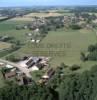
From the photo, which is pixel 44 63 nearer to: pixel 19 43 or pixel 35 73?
pixel 35 73

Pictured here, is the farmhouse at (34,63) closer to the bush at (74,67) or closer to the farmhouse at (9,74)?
the farmhouse at (9,74)

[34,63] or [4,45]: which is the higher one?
[34,63]

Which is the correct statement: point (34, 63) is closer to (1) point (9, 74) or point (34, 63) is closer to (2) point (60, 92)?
(1) point (9, 74)

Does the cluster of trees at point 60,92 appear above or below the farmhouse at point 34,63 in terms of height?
above

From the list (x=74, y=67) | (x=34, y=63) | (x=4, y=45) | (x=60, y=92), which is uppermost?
(x=60, y=92)

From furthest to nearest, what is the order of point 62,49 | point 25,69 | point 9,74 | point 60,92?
point 62,49, point 25,69, point 9,74, point 60,92

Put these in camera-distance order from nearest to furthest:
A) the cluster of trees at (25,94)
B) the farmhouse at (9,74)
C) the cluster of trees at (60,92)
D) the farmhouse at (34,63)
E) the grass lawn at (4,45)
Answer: the cluster of trees at (25,94) < the cluster of trees at (60,92) < the farmhouse at (9,74) < the farmhouse at (34,63) < the grass lawn at (4,45)

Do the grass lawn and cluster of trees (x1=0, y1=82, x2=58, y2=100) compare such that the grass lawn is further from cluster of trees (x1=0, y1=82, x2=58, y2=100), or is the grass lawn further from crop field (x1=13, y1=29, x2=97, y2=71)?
cluster of trees (x1=0, y1=82, x2=58, y2=100)

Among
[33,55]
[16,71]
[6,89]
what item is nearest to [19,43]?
[33,55]

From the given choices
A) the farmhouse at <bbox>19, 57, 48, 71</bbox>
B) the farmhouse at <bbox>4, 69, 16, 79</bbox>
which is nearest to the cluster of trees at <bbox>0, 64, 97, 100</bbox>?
the farmhouse at <bbox>4, 69, 16, 79</bbox>

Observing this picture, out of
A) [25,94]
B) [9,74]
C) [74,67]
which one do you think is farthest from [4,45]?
[25,94]

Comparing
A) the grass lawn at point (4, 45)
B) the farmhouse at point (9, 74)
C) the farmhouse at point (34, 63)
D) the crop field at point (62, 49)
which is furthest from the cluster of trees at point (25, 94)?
the grass lawn at point (4, 45)
